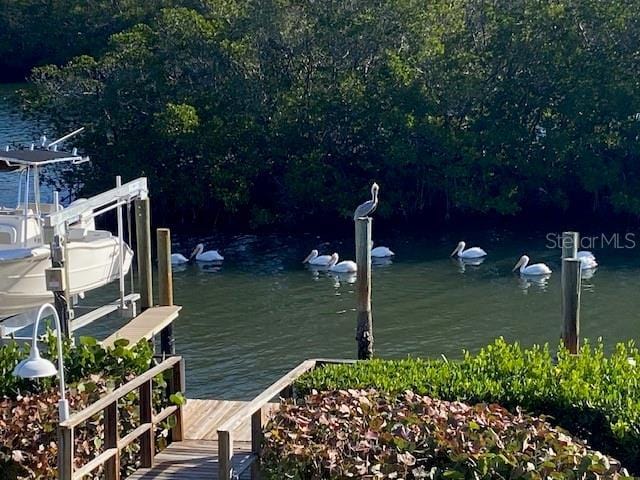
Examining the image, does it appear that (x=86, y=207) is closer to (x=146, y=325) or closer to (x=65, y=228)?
(x=65, y=228)

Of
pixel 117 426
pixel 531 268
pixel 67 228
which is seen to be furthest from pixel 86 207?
pixel 531 268

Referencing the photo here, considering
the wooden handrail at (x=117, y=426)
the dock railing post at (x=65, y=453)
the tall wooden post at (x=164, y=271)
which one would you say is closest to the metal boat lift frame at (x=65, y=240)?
the tall wooden post at (x=164, y=271)

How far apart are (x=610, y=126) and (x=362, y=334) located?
18.8 metres

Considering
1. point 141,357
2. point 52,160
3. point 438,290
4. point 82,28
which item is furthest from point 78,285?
point 82,28

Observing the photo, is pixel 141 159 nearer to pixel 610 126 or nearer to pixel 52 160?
pixel 610 126

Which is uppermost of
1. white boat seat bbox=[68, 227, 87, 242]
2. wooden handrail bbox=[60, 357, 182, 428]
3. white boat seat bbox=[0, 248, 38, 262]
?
white boat seat bbox=[68, 227, 87, 242]

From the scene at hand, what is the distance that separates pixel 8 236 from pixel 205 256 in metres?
12.2

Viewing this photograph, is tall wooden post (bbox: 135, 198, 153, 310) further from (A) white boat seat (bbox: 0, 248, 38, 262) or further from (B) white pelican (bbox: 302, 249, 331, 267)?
(B) white pelican (bbox: 302, 249, 331, 267)

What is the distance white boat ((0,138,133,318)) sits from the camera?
51.0 ft

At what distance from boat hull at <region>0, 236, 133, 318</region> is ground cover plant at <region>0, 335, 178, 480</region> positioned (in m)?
4.63

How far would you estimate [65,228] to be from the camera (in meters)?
14.0

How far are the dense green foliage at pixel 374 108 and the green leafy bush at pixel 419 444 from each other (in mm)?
22998

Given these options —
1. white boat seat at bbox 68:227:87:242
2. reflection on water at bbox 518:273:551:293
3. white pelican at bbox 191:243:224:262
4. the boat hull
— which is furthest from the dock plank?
white pelican at bbox 191:243:224:262

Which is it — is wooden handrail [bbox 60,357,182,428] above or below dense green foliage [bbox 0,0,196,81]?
below
